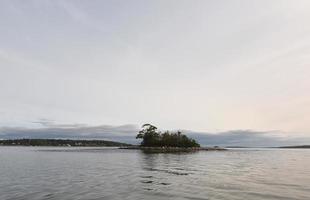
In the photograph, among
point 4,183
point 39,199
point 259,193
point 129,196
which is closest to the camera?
point 39,199

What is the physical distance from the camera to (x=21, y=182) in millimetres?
39094

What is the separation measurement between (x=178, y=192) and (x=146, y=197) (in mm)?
3865

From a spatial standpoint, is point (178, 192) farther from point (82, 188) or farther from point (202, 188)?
point (82, 188)

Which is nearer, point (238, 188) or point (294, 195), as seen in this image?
point (294, 195)

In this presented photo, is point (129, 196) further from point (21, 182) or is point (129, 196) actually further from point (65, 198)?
point (21, 182)

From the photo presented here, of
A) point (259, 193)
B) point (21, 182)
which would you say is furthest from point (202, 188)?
point (21, 182)

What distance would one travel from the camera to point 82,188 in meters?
34.1

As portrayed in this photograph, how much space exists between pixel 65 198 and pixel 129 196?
16.8 feet

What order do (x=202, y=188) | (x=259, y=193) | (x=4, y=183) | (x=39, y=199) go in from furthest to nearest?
(x=4, y=183)
(x=202, y=188)
(x=259, y=193)
(x=39, y=199)

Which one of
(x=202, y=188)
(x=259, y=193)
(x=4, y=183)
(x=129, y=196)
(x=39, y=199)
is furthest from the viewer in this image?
(x=4, y=183)

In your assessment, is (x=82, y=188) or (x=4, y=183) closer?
(x=82, y=188)

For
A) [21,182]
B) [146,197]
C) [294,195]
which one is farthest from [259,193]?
[21,182]

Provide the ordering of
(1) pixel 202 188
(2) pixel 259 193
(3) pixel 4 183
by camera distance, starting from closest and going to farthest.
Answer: (2) pixel 259 193 < (1) pixel 202 188 < (3) pixel 4 183

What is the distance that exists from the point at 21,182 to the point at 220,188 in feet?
68.2
